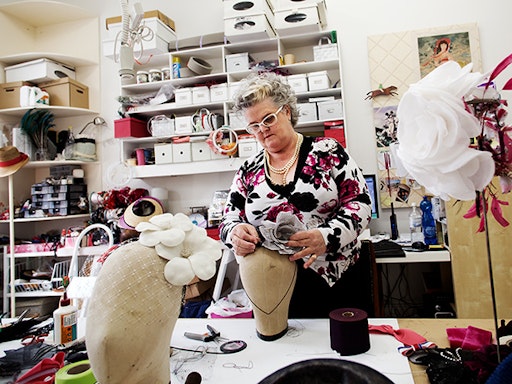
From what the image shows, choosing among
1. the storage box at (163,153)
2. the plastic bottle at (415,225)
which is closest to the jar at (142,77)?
the storage box at (163,153)

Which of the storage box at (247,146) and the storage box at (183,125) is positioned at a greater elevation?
the storage box at (183,125)

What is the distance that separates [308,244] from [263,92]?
22.6 inches

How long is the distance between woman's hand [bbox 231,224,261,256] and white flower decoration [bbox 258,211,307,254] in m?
0.03

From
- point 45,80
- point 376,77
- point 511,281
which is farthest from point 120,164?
point 511,281

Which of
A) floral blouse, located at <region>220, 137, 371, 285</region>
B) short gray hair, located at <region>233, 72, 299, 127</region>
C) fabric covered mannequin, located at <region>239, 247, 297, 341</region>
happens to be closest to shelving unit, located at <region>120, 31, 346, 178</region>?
short gray hair, located at <region>233, 72, 299, 127</region>

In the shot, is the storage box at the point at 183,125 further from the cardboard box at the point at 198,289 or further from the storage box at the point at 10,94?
the storage box at the point at 10,94

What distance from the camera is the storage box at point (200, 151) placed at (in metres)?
3.04

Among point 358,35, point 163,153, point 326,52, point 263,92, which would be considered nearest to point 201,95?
point 163,153

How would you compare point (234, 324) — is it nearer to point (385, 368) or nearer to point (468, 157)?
point (385, 368)

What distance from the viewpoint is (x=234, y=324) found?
112cm

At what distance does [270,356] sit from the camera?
0.88 meters

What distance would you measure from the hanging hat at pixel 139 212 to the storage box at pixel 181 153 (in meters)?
0.50

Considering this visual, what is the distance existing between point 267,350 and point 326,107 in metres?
2.32

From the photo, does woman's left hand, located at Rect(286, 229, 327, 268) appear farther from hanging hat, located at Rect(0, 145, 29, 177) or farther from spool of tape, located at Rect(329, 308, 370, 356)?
hanging hat, located at Rect(0, 145, 29, 177)
